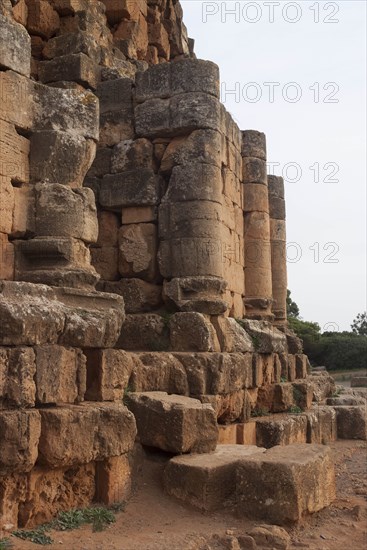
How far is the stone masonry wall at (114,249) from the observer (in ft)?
18.0

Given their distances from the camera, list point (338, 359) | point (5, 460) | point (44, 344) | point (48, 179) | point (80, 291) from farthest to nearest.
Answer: point (338, 359) → point (48, 179) → point (80, 291) → point (44, 344) → point (5, 460)

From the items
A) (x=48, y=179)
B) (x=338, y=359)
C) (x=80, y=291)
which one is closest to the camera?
(x=80, y=291)

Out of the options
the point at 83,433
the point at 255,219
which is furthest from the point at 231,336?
the point at 83,433

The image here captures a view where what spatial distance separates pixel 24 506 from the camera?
17.3 ft

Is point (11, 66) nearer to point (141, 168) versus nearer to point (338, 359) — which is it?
point (141, 168)

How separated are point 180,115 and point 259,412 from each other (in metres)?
4.87

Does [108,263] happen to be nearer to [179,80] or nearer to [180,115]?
[180,115]

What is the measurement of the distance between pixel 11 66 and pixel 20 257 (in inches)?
76.6

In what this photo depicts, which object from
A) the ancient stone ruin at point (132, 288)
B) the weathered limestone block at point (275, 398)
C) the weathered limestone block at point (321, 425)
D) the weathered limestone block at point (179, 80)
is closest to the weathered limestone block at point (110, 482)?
the ancient stone ruin at point (132, 288)

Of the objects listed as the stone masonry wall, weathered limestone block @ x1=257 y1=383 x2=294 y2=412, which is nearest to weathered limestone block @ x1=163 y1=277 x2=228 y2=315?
the stone masonry wall

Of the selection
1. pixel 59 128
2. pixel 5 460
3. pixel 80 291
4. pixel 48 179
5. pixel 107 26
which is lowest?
pixel 5 460

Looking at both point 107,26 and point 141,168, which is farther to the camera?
point 107,26

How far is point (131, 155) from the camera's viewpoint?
1020 cm

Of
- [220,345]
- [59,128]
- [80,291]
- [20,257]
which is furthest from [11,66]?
[220,345]
